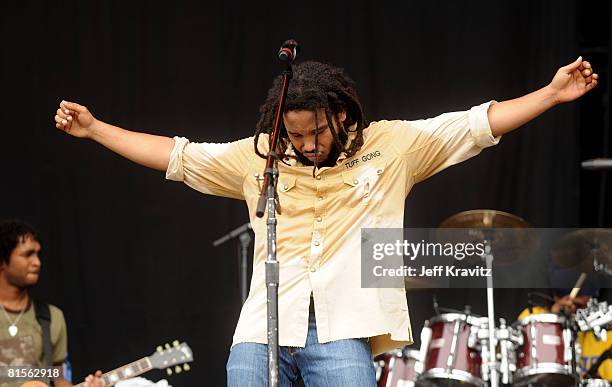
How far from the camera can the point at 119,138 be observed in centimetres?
379

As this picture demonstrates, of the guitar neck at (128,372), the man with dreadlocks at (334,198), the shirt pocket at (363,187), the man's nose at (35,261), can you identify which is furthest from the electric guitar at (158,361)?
the shirt pocket at (363,187)

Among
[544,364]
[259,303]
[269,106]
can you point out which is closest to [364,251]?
[259,303]

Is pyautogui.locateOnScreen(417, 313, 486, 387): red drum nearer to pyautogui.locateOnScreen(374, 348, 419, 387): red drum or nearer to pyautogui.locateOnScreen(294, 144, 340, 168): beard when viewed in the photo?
pyautogui.locateOnScreen(374, 348, 419, 387): red drum

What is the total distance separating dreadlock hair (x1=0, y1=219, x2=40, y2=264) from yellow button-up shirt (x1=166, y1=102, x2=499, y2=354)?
3185 mm

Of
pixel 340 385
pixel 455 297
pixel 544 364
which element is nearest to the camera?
pixel 340 385

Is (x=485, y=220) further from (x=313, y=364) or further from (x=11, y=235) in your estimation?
(x=313, y=364)

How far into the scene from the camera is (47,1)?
23.0 ft

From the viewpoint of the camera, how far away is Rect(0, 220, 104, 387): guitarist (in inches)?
238

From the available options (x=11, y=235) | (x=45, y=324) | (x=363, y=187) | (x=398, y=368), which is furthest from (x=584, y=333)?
(x=363, y=187)

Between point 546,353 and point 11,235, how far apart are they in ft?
11.6

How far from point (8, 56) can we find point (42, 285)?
1582 millimetres

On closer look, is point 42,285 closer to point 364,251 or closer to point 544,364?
point 544,364

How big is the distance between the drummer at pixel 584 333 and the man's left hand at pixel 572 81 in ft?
12.6

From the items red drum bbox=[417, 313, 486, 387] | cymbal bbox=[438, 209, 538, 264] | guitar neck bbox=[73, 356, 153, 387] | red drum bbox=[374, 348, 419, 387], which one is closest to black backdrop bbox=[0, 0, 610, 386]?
cymbal bbox=[438, 209, 538, 264]
